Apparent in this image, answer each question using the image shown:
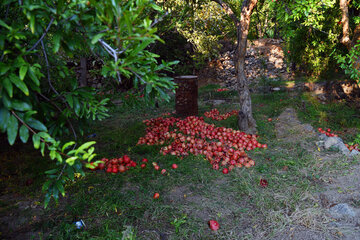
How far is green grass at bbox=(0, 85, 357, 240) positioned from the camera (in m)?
2.48

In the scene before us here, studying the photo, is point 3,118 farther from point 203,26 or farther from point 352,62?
point 203,26

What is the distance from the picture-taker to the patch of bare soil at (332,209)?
7.77 feet

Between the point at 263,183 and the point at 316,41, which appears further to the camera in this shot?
the point at 316,41

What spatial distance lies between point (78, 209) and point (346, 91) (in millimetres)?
7760

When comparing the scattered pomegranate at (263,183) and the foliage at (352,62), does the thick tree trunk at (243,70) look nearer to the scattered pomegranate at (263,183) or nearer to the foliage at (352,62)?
the foliage at (352,62)

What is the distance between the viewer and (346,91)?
709 centimetres

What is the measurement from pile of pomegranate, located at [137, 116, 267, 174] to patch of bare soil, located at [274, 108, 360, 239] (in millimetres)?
1068

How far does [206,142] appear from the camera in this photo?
4477 mm

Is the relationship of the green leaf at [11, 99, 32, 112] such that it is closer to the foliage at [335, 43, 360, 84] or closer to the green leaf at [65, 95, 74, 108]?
the green leaf at [65, 95, 74, 108]

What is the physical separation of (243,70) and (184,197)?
10.8 ft

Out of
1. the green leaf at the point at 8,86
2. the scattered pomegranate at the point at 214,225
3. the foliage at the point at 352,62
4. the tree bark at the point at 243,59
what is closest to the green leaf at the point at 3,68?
the green leaf at the point at 8,86

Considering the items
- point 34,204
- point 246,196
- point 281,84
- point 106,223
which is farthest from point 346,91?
point 34,204

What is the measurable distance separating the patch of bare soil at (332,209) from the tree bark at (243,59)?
145cm

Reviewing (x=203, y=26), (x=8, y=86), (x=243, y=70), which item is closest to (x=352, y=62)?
(x=243, y=70)
